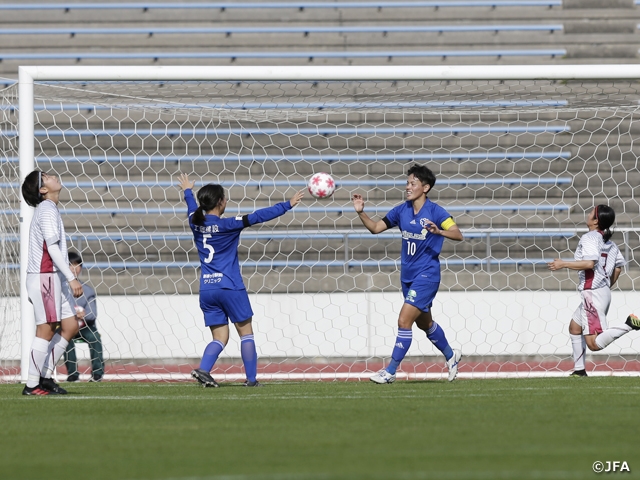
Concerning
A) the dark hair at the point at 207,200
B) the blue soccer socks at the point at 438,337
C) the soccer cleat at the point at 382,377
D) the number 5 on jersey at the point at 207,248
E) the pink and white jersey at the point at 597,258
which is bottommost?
the soccer cleat at the point at 382,377

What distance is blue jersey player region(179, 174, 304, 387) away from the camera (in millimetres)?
8031

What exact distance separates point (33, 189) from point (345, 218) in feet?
24.9

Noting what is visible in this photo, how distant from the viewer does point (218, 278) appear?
8.11 meters

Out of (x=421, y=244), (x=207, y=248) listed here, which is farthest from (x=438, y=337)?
(x=207, y=248)

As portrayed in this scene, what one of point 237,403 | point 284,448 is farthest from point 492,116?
point 284,448

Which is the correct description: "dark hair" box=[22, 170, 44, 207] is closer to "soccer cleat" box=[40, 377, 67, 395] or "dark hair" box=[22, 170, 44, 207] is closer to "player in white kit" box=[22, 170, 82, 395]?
"player in white kit" box=[22, 170, 82, 395]

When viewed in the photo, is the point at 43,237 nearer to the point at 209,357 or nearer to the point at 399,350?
the point at 209,357

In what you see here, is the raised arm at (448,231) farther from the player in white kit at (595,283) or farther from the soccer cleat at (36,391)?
the soccer cleat at (36,391)

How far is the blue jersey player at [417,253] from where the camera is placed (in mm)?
8211

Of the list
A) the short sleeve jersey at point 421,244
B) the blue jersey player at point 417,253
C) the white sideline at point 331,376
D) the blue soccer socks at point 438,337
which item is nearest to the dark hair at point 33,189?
the blue jersey player at point 417,253

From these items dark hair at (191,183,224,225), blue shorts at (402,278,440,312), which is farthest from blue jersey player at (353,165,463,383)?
dark hair at (191,183,224,225)

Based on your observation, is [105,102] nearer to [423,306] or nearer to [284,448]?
[423,306]

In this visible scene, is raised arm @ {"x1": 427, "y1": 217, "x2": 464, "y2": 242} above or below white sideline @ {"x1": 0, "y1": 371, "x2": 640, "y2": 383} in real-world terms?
above

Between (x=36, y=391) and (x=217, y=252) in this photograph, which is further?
(x=217, y=252)
